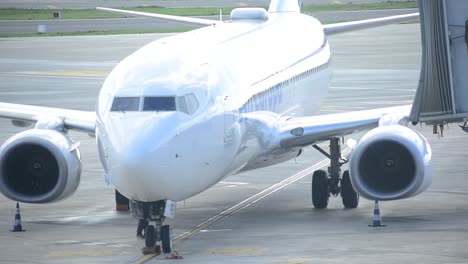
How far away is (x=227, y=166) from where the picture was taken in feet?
81.1

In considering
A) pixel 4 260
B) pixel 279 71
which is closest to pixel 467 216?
pixel 279 71

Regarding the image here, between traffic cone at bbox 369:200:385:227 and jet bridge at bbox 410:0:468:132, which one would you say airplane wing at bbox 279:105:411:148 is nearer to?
jet bridge at bbox 410:0:468:132

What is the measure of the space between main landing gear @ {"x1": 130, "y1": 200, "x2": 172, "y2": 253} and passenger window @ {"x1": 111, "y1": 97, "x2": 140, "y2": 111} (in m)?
1.64

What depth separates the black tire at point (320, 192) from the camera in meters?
29.3

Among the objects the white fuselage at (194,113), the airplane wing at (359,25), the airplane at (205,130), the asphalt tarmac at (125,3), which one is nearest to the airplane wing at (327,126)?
the airplane at (205,130)

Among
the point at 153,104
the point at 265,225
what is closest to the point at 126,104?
the point at 153,104

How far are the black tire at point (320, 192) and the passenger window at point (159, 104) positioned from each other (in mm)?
7005

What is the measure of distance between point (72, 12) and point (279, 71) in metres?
88.5

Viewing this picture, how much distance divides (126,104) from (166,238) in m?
Result: 2.44

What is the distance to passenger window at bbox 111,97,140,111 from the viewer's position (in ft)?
75.4

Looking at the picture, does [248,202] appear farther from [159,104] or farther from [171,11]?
[171,11]

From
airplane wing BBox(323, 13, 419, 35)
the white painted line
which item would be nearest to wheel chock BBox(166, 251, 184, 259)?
the white painted line

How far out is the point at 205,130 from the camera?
76.5 ft

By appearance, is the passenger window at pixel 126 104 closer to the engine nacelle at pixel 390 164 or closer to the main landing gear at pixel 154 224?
the main landing gear at pixel 154 224
